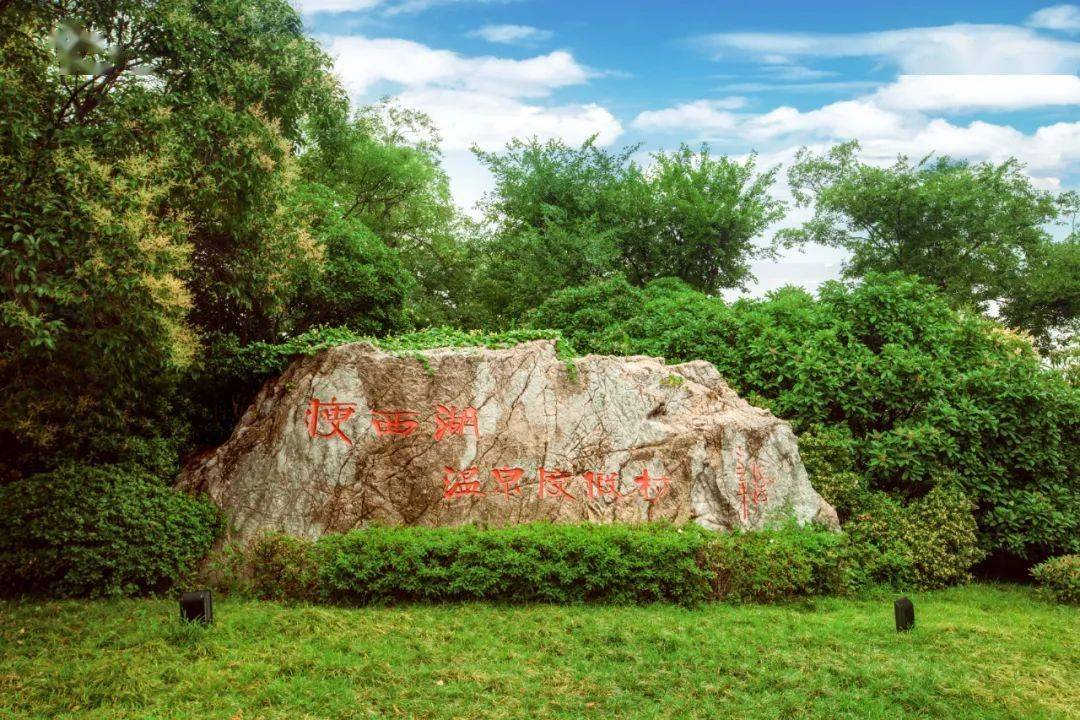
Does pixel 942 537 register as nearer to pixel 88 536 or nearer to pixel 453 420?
pixel 453 420

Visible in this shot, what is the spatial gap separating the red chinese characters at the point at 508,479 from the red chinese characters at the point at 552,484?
0.21 meters

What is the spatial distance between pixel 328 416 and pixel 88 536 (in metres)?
2.33

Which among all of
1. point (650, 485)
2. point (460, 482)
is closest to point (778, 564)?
point (650, 485)

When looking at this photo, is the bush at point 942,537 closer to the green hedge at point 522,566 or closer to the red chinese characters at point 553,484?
the green hedge at point 522,566

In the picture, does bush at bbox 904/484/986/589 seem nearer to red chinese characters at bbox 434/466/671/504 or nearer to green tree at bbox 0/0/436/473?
red chinese characters at bbox 434/466/671/504

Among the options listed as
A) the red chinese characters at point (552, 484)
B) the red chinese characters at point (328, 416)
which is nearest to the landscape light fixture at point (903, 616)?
the red chinese characters at point (552, 484)

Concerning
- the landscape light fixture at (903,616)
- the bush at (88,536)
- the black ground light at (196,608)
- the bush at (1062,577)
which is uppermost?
the bush at (88,536)

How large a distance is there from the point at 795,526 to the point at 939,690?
2.83 meters

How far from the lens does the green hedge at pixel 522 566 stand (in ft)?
22.4

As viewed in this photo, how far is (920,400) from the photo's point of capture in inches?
378

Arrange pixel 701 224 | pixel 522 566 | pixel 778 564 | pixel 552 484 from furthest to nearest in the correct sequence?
1. pixel 701 224
2. pixel 552 484
3. pixel 778 564
4. pixel 522 566

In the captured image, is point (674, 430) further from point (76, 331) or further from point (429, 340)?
point (76, 331)

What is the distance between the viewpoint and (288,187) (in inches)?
315

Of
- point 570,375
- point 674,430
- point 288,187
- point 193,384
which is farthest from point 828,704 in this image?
point 193,384
